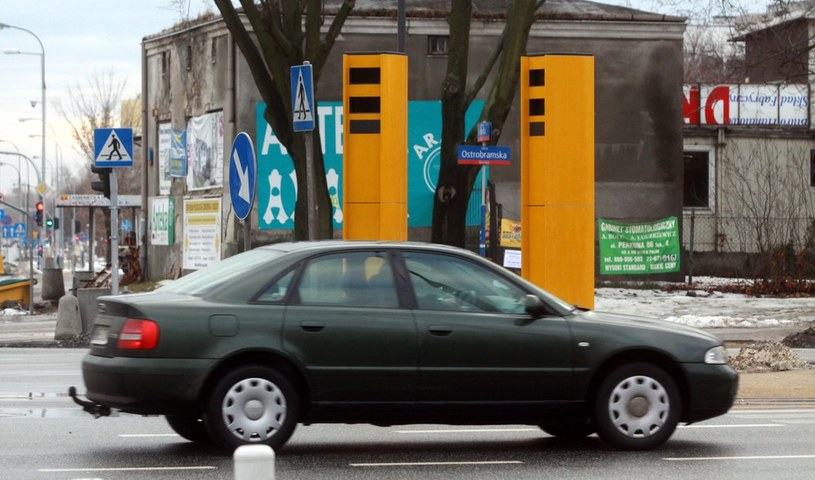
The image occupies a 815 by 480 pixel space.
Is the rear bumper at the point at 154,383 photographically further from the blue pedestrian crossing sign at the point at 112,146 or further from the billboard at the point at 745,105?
the billboard at the point at 745,105

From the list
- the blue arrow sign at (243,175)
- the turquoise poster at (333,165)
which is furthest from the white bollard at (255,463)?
the turquoise poster at (333,165)

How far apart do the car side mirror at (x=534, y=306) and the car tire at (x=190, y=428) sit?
8.24 ft

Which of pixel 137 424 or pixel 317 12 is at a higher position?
pixel 317 12

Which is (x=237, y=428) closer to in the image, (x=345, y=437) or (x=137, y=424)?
(x=345, y=437)

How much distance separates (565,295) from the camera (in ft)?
63.4

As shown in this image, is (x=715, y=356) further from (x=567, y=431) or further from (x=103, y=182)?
(x=103, y=182)

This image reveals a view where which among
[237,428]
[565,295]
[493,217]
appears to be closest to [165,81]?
[493,217]

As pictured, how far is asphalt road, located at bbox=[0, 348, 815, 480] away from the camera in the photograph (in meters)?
8.68

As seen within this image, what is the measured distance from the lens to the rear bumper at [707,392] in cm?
973

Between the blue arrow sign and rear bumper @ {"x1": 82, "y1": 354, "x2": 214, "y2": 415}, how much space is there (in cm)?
620

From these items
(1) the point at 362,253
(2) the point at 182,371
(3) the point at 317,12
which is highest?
(3) the point at 317,12

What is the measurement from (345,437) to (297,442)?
532mm

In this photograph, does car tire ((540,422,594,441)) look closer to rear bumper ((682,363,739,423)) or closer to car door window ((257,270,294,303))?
rear bumper ((682,363,739,423))

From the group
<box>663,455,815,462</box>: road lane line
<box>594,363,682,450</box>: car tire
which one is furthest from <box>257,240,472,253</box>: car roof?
<box>663,455,815,462</box>: road lane line
